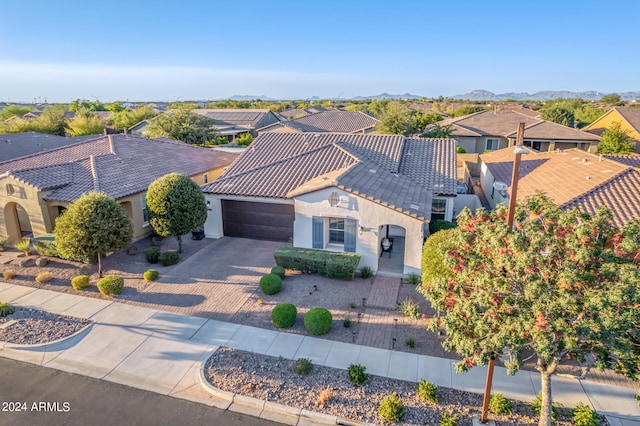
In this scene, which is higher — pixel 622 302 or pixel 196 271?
pixel 622 302

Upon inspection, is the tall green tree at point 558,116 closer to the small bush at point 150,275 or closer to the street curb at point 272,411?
the small bush at point 150,275

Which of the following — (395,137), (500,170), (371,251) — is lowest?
(371,251)

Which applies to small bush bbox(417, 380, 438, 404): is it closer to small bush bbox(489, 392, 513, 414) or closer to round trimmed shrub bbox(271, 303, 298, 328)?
small bush bbox(489, 392, 513, 414)

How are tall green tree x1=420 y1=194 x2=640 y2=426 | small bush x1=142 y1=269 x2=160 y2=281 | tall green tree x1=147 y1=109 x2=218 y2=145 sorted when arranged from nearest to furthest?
1. tall green tree x1=420 y1=194 x2=640 y2=426
2. small bush x1=142 y1=269 x2=160 y2=281
3. tall green tree x1=147 y1=109 x2=218 y2=145

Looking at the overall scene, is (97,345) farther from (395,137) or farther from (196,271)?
(395,137)

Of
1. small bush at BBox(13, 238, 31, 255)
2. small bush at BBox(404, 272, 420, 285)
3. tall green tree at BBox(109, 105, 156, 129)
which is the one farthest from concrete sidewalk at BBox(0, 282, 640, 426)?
tall green tree at BBox(109, 105, 156, 129)

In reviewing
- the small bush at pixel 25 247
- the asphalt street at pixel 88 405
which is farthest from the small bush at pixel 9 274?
the asphalt street at pixel 88 405

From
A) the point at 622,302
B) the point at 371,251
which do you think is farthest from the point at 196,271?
the point at 622,302
